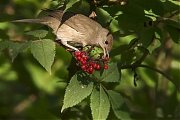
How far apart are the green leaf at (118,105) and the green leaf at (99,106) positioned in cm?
15

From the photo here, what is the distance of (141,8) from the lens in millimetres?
2721

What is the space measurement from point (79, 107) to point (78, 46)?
487mm

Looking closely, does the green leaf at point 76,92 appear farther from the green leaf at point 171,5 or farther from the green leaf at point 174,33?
the green leaf at point 171,5

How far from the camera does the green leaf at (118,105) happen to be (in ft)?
8.79

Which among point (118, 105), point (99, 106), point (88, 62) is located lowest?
point (118, 105)

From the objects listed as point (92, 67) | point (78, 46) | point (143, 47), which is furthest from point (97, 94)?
point (78, 46)

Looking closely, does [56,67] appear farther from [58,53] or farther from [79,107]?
[79,107]

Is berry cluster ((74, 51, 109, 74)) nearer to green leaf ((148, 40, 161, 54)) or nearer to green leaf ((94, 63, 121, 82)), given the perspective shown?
green leaf ((94, 63, 121, 82))

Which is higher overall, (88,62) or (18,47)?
(18,47)

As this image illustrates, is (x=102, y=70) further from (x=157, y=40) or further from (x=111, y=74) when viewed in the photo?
(x=157, y=40)

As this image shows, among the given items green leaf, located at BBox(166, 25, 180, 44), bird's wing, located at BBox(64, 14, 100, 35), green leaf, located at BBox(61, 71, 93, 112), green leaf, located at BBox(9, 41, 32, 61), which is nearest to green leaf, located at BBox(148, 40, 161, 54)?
green leaf, located at BBox(166, 25, 180, 44)

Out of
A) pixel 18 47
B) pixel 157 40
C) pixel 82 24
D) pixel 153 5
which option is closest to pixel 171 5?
pixel 153 5

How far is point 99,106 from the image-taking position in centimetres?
249

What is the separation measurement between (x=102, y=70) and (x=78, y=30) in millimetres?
764
